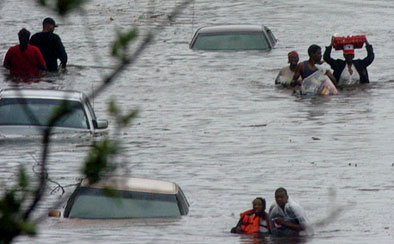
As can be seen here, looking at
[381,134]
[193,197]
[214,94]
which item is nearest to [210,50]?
[214,94]

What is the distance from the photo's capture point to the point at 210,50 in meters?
34.4

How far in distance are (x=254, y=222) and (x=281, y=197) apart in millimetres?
451

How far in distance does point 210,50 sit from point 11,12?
13673 mm

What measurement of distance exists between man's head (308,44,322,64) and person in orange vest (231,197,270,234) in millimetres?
9381

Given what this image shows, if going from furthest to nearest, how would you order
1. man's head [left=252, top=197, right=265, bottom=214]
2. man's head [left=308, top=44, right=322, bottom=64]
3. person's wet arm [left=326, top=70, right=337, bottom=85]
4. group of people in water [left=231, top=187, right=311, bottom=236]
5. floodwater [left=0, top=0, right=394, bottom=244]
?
person's wet arm [left=326, top=70, right=337, bottom=85]
man's head [left=308, top=44, right=322, bottom=64]
floodwater [left=0, top=0, right=394, bottom=244]
group of people in water [left=231, top=187, right=311, bottom=236]
man's head [left=252, top=197, right=265, bottom=214]

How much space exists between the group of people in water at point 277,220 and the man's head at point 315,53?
30.7 feet

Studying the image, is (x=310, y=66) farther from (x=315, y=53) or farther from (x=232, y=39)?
(x=232, y=39)

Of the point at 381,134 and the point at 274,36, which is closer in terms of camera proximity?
the point at 381,134

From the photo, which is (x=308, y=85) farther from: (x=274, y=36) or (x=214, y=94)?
(x=274, y=36)

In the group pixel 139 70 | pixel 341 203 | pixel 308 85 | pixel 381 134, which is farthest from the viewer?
pixel 139 70

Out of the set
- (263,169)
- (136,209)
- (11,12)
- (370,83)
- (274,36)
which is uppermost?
(136,209)

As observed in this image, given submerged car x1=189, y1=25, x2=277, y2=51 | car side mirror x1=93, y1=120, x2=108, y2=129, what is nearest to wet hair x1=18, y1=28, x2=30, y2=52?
car side mirror x1=93, y1=120, x2=108, y2=129

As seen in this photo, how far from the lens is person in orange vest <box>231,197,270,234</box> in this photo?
49.9 feet

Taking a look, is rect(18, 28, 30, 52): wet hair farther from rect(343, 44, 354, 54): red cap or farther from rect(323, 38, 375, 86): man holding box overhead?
rect(343, 44, 354, 54): red cap
